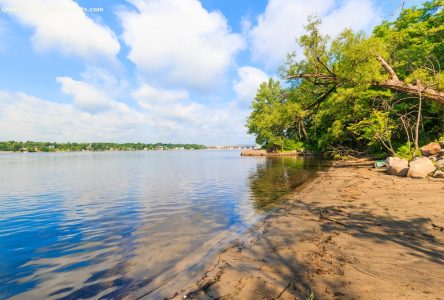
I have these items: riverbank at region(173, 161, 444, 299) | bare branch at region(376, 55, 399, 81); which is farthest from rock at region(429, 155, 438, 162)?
riverbank at region(173, 161, 444, 299)

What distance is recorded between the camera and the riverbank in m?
4.29

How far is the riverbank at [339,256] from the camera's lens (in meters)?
4.29

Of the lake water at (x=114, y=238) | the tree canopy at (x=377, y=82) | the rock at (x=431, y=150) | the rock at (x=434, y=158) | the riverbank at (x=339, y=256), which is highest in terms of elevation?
the tree canopy at (x=377, y=82)

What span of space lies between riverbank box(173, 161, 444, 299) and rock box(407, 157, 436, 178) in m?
5.93

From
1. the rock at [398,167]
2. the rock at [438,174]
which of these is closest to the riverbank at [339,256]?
the rock at [438,174]

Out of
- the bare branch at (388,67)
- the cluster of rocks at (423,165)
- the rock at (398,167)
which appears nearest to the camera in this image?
the cluster of rocks at (423,165)

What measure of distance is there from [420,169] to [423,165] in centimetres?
41

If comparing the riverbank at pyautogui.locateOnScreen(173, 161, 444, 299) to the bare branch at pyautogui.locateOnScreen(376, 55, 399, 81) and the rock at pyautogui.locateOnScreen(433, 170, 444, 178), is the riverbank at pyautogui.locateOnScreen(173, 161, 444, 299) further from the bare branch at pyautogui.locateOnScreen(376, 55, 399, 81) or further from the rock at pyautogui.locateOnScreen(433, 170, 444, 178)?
the bare branch at pyautogui.locateOnScreen(376, 55, 399, 81)

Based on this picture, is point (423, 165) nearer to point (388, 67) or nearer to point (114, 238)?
point (388, 67)

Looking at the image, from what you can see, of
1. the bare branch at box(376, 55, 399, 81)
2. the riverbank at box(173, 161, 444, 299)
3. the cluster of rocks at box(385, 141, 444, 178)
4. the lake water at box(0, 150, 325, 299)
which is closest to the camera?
the riverbank at box(173, 161, 444, 299)

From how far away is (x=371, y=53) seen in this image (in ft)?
55.5

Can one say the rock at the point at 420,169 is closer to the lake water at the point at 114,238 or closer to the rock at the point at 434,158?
the rock at the point at 434,158

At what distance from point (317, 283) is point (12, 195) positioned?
21783mm

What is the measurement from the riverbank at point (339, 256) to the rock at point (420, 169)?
5930 mm
